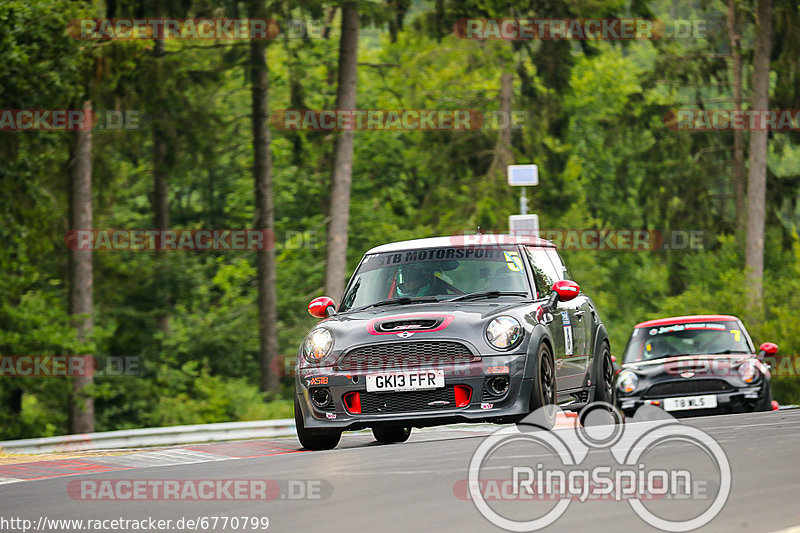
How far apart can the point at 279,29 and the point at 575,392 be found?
74.3 feet

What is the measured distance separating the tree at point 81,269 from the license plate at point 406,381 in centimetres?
2124

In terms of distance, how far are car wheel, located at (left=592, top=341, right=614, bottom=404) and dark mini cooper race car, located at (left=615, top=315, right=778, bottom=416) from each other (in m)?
2.66

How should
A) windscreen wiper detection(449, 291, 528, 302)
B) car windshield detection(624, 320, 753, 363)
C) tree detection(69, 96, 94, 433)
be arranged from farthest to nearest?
tree detection(69, 96, 94, 433) → car windshield detection(624, 320, 753, 363) → windscreen wiper detection(449, 291, 528, 302)

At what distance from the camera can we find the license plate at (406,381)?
10438mm

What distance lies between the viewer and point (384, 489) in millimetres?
→ 7633

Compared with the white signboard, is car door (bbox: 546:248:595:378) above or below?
below

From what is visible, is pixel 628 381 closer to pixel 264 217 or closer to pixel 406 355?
pixel 406 355
